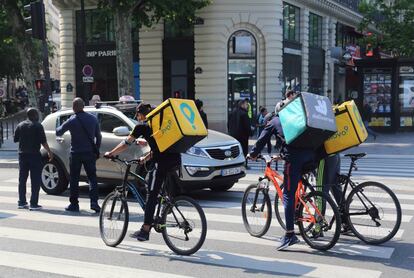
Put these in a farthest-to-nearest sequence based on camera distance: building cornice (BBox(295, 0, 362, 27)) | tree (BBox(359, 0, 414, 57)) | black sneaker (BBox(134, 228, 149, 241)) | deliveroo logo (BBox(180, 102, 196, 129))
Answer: building cornice (BBox(295, 0, 362, 27)) → tree (BBox(359, 0, 414, 57)) → black sneaker (BBox(134, 228, 149, 241)) → deliveroo logo (BBox(180, 102, 196, 129))

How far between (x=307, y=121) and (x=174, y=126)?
1.44 metres

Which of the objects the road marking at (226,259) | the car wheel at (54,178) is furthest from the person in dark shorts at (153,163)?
the car wheel at (54,178)

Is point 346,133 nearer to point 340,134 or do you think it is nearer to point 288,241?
point 340,134

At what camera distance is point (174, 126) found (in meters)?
6.36

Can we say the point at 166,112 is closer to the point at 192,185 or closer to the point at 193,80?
the point at 192,185

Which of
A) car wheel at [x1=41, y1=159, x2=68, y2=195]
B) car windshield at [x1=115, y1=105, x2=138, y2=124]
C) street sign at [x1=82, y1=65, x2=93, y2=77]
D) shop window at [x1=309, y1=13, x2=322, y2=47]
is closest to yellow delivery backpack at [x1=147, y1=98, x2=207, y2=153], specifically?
car windshield at [x1=115, y1=105, x2=138, y2=124]

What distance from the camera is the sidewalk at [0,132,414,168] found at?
18422 millimetres

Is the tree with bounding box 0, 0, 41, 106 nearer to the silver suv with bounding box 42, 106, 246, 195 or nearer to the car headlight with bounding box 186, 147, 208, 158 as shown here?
the silver suv with bounding box 42, 106, 246, 195

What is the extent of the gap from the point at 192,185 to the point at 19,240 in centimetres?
322

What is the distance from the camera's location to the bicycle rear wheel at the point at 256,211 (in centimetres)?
729

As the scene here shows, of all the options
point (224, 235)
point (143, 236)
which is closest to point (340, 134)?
point (224, 235)

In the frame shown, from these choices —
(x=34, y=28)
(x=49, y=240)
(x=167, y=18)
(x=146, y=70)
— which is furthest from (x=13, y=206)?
(x=146, y=70)

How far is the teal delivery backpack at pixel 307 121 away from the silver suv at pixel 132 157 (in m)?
3.49

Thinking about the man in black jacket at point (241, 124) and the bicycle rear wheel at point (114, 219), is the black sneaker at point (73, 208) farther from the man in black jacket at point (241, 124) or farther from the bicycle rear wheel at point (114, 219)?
the man in black jacket at point (241, 124)
